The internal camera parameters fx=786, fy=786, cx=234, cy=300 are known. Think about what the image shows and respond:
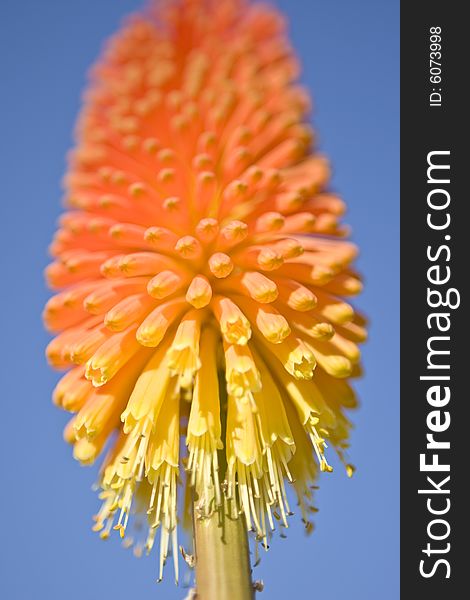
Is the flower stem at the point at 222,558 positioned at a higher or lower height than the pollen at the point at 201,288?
lower

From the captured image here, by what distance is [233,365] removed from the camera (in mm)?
5277

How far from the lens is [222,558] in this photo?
17.2 feet

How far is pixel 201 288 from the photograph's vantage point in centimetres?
545

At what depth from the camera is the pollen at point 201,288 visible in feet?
17.7

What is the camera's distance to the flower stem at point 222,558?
5203 millimetres

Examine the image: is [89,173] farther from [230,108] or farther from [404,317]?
[404,317]

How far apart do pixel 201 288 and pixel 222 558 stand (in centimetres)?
182

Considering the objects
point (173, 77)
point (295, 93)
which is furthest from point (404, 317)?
point (173, 77)

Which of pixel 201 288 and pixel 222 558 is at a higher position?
pixel 201 288

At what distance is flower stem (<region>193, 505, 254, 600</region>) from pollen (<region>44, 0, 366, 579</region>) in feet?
0.32

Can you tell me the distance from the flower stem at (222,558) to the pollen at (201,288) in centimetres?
10

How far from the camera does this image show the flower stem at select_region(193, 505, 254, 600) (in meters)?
5.20

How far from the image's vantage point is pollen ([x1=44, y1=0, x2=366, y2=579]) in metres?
5.39

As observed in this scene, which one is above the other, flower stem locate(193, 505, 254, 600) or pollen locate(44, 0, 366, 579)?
pollen locate(44, 0, 366, 579)
